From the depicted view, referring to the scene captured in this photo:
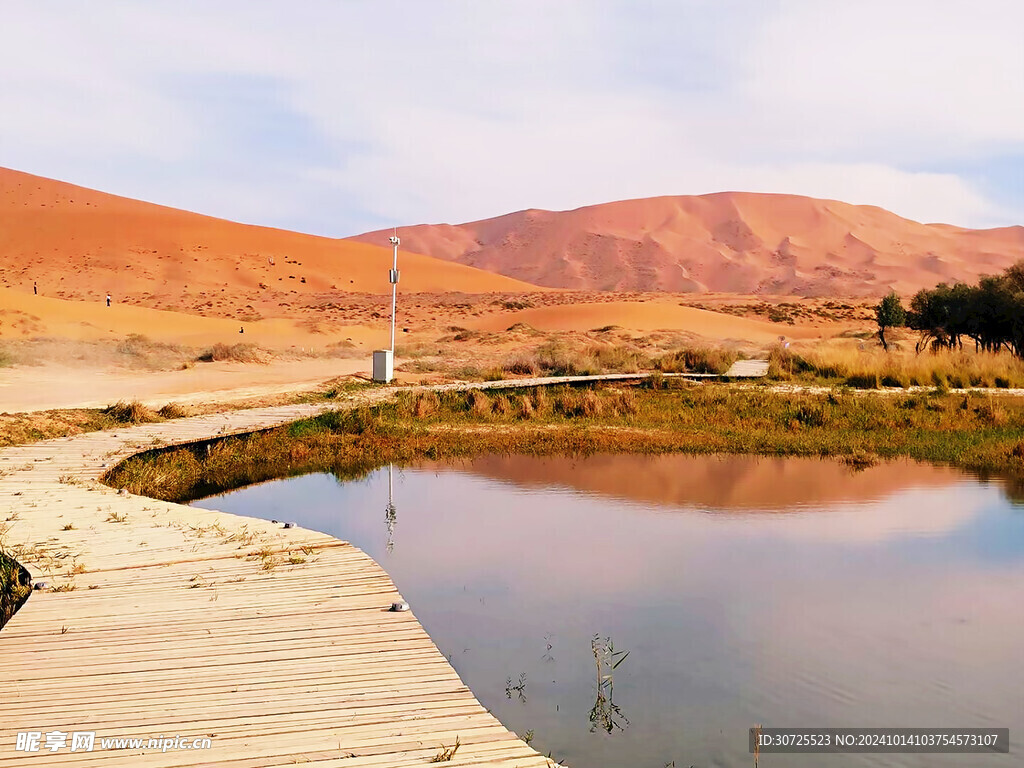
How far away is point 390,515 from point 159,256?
236 feet

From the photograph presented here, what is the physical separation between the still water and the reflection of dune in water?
7 centimetres

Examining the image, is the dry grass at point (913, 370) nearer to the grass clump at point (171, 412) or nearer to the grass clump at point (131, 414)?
the grass clump at point (171, 412)

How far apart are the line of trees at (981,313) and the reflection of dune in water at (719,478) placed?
50.6ft

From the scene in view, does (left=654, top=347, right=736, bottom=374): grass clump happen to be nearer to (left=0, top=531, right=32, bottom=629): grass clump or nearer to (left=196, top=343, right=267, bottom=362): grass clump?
(left=196, top=343, right=267, bottom=362): grass clump

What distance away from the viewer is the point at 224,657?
4871 mm

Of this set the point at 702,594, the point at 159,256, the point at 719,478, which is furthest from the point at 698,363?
the point at 159,256

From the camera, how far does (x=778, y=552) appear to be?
30.4 ft

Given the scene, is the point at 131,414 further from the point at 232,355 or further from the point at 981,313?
the point at 981,313

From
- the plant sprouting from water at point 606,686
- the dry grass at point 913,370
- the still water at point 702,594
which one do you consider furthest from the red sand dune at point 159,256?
the plant sprouting from water at point 606,686

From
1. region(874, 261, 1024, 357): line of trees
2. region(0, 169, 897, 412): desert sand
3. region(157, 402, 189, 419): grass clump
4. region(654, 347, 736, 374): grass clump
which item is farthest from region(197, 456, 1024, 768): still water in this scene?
region(874, 261, 1024, 357): line of trees

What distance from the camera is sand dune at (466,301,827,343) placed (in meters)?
47.9

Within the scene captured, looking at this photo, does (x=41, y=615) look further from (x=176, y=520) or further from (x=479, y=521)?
(x=479, y=521)

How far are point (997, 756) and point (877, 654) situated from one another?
136 cm

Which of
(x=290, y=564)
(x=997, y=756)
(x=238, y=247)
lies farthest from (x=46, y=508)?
(x=238, y=247)
